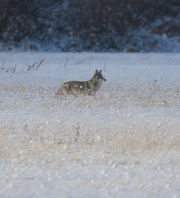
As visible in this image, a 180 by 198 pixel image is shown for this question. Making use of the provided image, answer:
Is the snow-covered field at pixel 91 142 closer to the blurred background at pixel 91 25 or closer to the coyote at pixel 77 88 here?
the coyote at pixel 77 88

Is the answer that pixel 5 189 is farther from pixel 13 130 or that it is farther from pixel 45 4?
pixel 45 4

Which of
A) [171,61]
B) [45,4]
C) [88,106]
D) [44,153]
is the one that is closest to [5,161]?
[44,153]

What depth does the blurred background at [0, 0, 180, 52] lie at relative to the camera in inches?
1260

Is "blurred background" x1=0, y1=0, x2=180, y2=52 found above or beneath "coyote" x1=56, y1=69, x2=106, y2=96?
above

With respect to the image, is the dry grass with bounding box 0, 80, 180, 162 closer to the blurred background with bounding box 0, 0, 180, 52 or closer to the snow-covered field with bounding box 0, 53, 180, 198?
the snow-covered field with bounding box 0, 53, 180, 198

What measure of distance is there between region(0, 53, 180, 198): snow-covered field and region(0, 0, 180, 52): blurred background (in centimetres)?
1956

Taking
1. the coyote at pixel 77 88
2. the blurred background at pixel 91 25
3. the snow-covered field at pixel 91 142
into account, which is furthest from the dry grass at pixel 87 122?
the blurred background at pixel 91 25

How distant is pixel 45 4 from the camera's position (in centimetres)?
3800

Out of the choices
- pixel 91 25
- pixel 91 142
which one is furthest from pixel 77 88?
pixel 91 25

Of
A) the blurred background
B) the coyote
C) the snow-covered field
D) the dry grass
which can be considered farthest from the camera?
the blurred background

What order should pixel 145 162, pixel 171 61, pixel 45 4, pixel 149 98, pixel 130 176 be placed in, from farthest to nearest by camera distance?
pixel 45 4
pixel 171 61
pixel 149 98
pixel 145 162
pixel 130 176

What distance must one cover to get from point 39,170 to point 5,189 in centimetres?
69

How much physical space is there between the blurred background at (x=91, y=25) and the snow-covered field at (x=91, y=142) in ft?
64.2

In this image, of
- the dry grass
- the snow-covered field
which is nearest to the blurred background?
the snow-covered field
